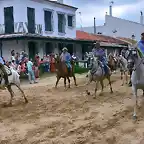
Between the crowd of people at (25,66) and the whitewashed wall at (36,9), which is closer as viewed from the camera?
the crowd of people at (25,66)

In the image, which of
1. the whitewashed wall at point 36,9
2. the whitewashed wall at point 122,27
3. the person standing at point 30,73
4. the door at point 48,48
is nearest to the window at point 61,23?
the whitewashed wall at point 36,9

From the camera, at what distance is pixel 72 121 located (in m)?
9.53

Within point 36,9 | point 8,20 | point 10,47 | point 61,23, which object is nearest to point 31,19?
point 36,9

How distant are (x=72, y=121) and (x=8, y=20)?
21.8 m

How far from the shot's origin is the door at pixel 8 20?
2948 centimetres

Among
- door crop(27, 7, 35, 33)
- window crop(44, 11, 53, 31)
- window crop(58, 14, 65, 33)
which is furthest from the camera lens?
window crop(58, 14, 65, 33)

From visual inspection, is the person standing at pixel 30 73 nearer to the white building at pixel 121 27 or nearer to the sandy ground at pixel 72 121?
the sandy ground at pixel 72 121

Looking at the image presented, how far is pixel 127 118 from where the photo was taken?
31.6 feet

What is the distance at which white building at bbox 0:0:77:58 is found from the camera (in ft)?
92.3

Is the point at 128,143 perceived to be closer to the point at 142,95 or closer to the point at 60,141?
the point at 60,141

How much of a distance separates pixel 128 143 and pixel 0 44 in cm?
2266

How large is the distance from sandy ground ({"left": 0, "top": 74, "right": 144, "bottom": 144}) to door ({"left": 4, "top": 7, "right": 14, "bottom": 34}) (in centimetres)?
1655

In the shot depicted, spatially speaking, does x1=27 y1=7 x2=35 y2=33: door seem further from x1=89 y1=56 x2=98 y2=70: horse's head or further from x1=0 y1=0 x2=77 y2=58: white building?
x1=89 y1=56 x2=98 y2=70: horse's head

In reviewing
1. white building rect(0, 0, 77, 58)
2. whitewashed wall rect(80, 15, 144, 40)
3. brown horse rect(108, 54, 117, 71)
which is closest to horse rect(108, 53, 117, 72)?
brown horse rect(108, 54, 117, 71)
